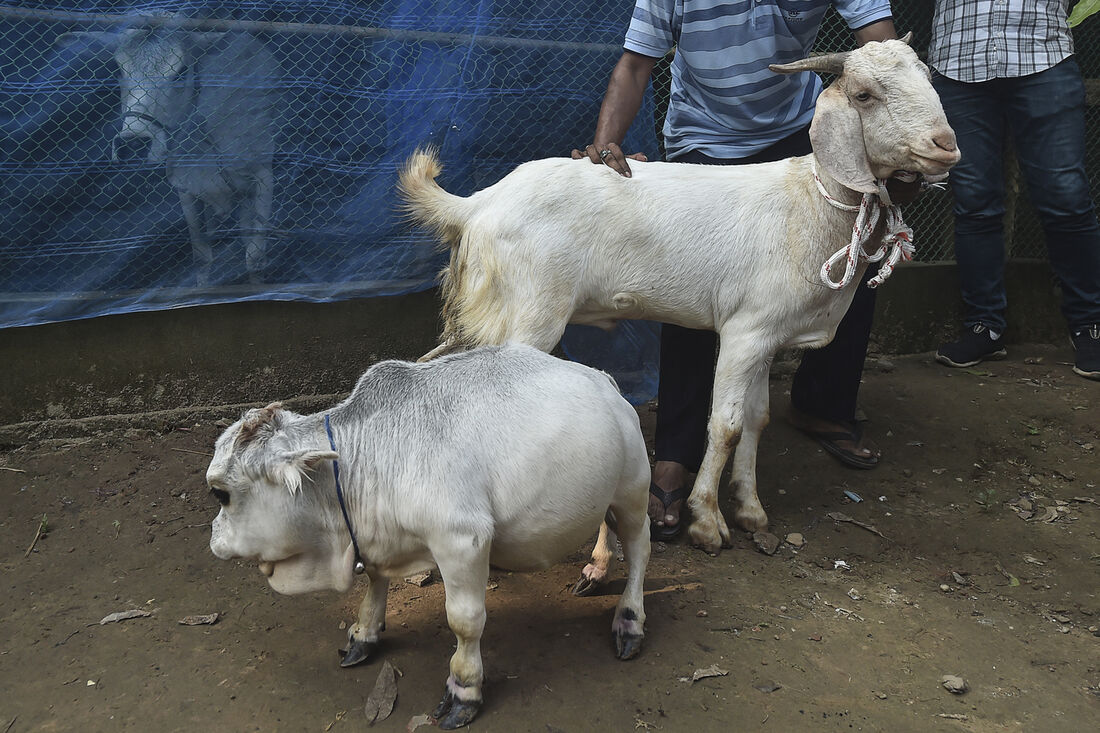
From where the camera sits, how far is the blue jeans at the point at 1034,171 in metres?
4.83

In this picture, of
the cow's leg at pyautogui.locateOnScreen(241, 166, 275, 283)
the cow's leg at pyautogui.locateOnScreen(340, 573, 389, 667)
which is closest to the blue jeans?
the cow's leg at pyautogui.locateOnScreen(241, 166, 275, 283)

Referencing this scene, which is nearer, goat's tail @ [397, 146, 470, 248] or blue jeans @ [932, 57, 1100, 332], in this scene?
goat's tail @ [397, 146, 470, 248]

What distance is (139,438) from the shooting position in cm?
430

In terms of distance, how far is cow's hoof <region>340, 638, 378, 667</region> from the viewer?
2.82 m

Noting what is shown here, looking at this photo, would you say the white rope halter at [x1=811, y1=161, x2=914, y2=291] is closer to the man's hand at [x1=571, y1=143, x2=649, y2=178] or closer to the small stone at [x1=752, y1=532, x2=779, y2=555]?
the man's hand at [x1=571, y1=143, x2=649, y2=178]

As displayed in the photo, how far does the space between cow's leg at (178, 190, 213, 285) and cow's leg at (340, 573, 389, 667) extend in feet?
6.52

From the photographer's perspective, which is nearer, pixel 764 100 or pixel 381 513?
pixel 381 513

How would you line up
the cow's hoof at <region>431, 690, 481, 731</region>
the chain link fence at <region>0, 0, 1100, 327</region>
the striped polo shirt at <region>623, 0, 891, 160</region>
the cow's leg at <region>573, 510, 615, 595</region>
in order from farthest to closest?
the chain link fence at <region>0, 0, 1100, 327</region>, the striped polo shirt at <region>623, 0, 891, 160</region>, the cow's leg at <region>573, 510, 615, 595</region>, the cow's hoof at <region>431, 690, 481, 731</region>

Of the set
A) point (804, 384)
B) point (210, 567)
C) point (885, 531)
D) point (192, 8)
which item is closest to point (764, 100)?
point (804, 384)

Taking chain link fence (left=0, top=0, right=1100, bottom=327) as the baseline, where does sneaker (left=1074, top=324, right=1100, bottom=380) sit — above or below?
below

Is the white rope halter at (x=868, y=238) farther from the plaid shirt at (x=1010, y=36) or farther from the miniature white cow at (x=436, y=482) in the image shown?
the plaid shirt at (x=1010, y=36)

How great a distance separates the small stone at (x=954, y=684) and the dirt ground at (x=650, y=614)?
0.08ft

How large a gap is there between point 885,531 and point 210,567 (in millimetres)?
2783

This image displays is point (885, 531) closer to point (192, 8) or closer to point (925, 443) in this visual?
point (925, 443)
